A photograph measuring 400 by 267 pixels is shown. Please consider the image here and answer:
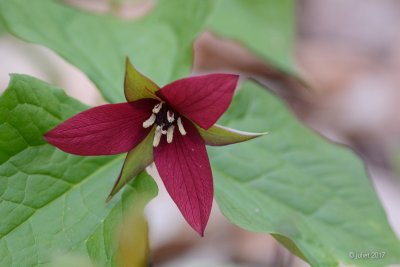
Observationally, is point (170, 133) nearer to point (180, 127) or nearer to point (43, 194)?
point (180, 127)

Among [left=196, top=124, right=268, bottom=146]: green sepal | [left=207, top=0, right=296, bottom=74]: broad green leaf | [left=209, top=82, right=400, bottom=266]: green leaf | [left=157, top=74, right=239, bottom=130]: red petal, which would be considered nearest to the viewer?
[left=157, top=74, right=239, bottom=130]: red petal

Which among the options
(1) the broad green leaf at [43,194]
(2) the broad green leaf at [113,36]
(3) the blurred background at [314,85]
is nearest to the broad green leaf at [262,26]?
(3) the blurred background at [314,85]

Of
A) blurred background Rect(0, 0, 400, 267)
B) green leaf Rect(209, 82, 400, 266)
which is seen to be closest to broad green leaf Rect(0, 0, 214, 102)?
green leaf Rect(209, 82, 400, 266)

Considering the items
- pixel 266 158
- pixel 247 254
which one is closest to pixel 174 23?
pixel 266 158

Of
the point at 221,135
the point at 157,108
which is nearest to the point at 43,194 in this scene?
the point at 157,108

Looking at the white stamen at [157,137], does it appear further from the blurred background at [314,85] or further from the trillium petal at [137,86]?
the blurred background at [314,85]

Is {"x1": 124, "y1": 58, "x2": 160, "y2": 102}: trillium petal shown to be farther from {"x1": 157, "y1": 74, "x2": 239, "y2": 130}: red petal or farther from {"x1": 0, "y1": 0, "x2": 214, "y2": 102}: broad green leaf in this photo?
{"x1": 0, "y1": 0, "x2": 214, "y2": 102}: broad green leaf
